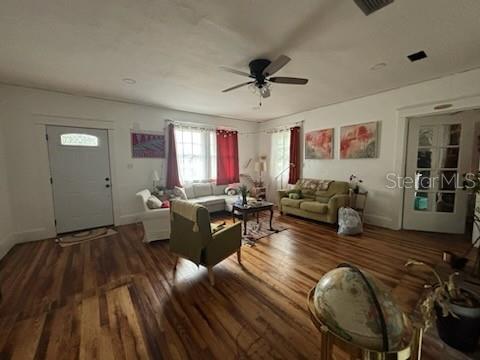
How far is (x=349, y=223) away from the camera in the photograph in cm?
372

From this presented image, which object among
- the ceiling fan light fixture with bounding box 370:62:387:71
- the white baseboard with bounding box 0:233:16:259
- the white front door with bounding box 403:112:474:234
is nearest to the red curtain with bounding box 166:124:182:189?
the white baseboard with bounding box 0:233:16:259

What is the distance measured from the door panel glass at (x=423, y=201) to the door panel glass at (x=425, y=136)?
0.91 meters

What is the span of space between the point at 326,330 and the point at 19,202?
4918mm

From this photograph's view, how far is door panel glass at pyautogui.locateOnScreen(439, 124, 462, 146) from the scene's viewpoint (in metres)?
3.44

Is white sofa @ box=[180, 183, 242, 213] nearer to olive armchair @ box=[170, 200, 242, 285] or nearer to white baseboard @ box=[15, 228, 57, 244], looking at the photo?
olive armchair @ box=[170, 200, 242, 285]

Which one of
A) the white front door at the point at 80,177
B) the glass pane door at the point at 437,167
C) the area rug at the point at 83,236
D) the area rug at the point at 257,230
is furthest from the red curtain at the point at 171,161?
the glass pane door at the point at 437,167

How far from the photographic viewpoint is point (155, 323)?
174cm

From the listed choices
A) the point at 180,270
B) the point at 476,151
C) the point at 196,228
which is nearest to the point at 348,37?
the point at 196,228

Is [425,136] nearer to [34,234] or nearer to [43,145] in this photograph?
[43,145]

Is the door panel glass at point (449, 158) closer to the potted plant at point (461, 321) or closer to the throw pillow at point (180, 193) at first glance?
the potted plant at point (461, 321)

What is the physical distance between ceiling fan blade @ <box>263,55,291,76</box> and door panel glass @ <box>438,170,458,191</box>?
3514mm

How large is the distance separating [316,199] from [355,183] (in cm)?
88

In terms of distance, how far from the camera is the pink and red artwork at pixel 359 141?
411cm

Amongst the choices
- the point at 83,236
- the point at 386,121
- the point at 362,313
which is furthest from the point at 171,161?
the point at 362,313
